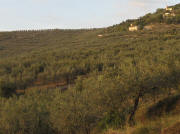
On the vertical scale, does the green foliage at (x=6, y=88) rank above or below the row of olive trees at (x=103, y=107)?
below

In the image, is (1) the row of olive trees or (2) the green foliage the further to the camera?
(2) the green foliage

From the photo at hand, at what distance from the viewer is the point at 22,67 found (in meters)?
47.1

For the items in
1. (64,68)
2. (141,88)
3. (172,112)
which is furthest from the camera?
(64,68)

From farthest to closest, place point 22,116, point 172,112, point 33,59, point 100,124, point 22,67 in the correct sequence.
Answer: point 33,59 < point 22,67 < point 22,116 < point 100,124 < point 172,112

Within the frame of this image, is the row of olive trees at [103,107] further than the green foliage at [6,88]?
No

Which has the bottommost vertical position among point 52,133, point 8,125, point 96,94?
point 52,133

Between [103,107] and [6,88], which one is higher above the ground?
[103,107]

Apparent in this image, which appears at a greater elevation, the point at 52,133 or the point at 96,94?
the point at 96,94

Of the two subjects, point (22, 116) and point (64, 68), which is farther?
point (64, 68)

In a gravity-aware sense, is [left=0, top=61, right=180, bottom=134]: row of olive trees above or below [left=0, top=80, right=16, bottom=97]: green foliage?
above

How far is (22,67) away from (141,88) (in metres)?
37.2

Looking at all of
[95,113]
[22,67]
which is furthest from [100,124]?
[22,67]

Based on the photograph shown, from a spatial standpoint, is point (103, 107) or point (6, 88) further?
point (6, 88)

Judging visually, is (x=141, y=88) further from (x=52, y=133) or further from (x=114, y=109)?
(x=52, y=133)
